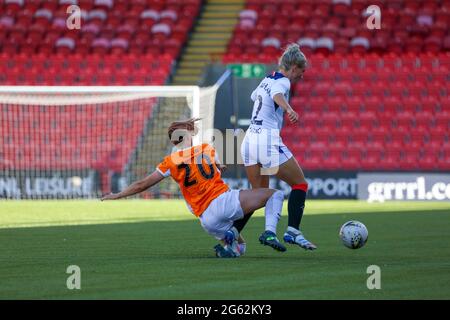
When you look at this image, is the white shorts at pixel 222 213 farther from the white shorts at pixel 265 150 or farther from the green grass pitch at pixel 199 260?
the white shorts at pixel 265 150

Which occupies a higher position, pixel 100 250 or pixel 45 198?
pixel 45 198

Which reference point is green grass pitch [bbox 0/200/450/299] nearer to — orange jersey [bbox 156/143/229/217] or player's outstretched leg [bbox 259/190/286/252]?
player's outstretched leg [bbox 259/190/286/252]

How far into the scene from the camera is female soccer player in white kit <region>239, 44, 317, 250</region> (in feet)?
33.1

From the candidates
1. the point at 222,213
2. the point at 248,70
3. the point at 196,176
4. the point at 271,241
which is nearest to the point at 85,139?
the point at 248,70

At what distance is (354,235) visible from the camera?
10.2 meters

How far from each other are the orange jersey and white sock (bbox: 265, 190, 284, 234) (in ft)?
1.56

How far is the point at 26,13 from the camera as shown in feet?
97.2

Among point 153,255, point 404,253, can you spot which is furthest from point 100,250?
point 404,253

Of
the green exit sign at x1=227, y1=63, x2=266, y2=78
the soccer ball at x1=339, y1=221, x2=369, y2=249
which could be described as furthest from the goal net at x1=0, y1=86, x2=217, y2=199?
the soccer ball at x1=339, y1=221, x2=369, y2=249

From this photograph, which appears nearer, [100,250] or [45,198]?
[100,250]

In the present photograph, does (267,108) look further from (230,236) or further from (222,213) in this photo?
(230,236)

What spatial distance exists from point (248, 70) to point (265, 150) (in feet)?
49.5

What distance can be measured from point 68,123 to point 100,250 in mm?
14704
